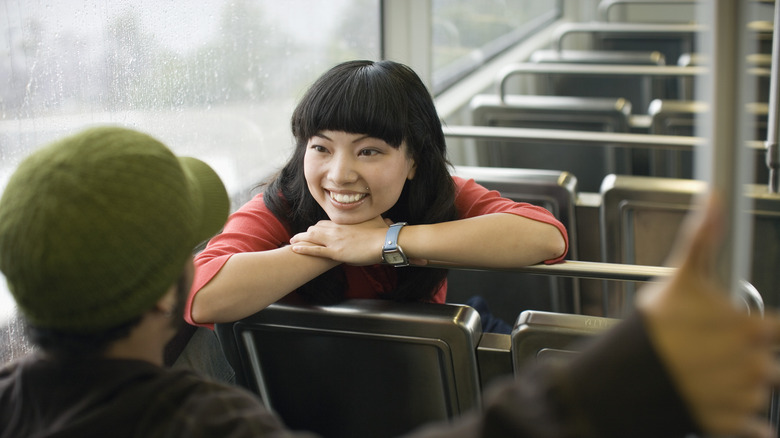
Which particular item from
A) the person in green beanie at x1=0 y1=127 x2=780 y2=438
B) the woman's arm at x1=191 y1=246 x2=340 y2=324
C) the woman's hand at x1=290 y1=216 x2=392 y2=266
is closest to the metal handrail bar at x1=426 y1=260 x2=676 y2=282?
the woman's hand at x1=290 y1=216 x2=392 y2=266

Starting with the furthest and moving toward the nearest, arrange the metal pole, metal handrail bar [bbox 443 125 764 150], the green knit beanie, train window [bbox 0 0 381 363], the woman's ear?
1. metal handrail bar [bbox 443 125 764 150]
2. the woman's ear
3. train window [bbox 0 0 381 363]
4. the green knit beanie
5. the metal pole

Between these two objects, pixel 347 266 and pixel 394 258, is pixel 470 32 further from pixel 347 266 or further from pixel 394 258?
pixel 394 258

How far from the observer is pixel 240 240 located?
1.22 meters

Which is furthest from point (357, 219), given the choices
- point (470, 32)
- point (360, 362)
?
point (470, 32)

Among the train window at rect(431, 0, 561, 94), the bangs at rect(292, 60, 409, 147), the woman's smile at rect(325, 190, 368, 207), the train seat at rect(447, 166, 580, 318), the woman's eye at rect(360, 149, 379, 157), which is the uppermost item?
the train window at rect(431, 0, 561, 94)

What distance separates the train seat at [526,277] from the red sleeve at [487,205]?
161 mm

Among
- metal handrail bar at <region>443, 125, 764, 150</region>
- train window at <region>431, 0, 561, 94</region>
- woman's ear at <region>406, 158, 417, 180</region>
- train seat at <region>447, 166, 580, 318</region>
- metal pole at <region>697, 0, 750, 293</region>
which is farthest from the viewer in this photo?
train window at <region>431, 0, 561, 94</region>

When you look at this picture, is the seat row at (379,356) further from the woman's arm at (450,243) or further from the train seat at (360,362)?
the woman's arm at (450,243)

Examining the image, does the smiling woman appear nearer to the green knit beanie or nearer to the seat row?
the seat row

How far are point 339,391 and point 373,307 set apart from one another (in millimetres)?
147

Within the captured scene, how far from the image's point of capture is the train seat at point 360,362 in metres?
1.03

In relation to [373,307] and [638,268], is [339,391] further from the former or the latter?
[638,268]

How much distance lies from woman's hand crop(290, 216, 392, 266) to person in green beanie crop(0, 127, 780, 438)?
16.6 inches

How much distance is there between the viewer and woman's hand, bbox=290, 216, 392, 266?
1.16 metres
